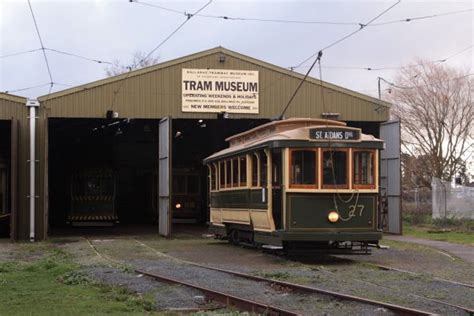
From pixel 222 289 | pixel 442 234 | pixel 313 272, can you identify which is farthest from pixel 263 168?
pixel 442 234

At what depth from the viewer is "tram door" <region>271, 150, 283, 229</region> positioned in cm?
1506

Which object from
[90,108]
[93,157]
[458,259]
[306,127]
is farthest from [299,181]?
[93,157]

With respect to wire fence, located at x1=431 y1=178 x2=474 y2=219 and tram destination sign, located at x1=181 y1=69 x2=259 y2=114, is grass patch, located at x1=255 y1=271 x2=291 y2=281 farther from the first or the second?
wire fence, located at x1=431 y1=178 x2=474 y2=219

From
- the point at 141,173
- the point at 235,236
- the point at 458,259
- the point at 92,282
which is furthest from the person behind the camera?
the point at 141,173

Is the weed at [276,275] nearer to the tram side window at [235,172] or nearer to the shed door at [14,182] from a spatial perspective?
the tram side window at [235,172]

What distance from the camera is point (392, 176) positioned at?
2662cm

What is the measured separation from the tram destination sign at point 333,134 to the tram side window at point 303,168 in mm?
363

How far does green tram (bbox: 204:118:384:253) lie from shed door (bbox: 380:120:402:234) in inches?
429

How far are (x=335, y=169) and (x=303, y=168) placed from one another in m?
0.70

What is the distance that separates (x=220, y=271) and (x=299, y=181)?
9.33 feet

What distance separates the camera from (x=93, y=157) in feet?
129

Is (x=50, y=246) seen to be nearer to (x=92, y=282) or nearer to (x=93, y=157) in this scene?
(x=92, y=282)

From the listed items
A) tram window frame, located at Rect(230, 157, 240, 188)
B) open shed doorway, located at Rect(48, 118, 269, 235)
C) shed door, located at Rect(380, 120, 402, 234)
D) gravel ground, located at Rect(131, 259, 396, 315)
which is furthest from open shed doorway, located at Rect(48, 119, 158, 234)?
gravel ground, located at Rect(131, 259, 396, 315)

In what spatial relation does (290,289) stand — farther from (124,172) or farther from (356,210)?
(124,172)
